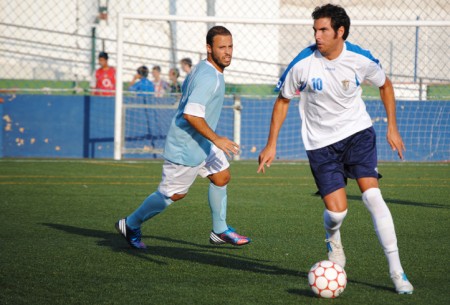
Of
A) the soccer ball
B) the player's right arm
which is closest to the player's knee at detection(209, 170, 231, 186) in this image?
the player's right arm

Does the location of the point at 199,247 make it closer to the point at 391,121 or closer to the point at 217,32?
the point at 217,32

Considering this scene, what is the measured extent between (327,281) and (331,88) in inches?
54.1

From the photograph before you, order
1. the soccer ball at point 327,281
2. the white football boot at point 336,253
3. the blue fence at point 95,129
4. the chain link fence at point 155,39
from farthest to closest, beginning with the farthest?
the chain link fence at point 155,39
the blue fence at point 95,129
the white football boot at point 336,253
the soccer ball at point 327,281

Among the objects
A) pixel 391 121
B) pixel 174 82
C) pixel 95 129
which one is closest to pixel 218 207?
pixel 391 121

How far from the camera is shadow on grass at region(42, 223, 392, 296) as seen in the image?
6.16 m

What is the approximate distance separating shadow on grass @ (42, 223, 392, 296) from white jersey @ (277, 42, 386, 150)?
1.00 metres

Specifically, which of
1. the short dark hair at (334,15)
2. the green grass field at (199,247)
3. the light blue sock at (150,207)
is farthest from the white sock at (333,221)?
the light blue sock at (150,207)

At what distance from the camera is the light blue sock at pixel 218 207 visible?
734cm

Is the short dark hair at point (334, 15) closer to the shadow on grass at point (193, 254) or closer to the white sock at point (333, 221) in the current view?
the white sock at point (333, 221)

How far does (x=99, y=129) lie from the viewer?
18.3 m

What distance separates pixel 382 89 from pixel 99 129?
1295 centimetres

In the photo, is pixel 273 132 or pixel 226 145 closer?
pixel 273 132

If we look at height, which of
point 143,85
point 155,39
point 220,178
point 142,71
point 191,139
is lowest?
point 220,178

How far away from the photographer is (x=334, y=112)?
5789 millimetres
